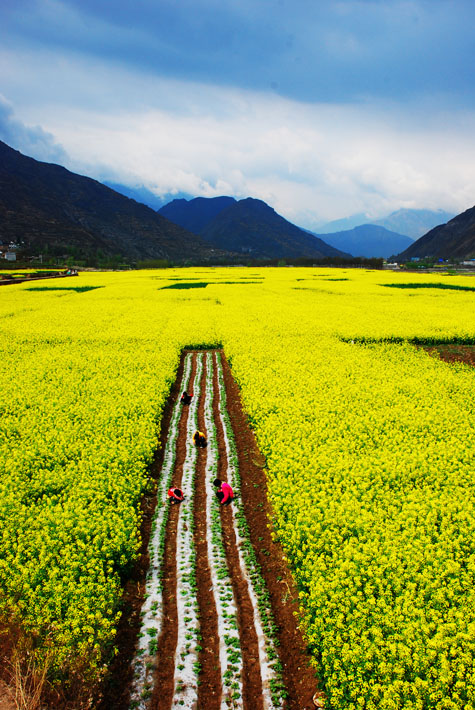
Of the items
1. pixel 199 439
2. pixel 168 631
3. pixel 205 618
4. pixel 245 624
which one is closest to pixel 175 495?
pixel 199 439

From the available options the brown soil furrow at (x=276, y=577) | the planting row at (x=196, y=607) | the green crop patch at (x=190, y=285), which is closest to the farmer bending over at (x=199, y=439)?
the planting row at (x=196, y=607)

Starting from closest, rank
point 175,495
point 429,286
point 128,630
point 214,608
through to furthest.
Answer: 1. point 128,630
2. point 214,608
3. point 175,495
4. point 429,286

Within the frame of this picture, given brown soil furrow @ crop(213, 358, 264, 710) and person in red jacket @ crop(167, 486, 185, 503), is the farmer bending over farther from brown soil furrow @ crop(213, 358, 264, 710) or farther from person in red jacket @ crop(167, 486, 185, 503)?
brown soil furrow @ crop(213, 358, 264, 710)

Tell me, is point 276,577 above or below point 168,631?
above

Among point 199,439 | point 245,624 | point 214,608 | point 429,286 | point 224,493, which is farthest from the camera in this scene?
point 429,286

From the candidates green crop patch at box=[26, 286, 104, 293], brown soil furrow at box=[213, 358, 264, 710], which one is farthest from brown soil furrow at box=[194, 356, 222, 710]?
green crop patch at box=[26, 286, 104, 293]

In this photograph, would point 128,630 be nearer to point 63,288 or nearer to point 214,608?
point 214,608

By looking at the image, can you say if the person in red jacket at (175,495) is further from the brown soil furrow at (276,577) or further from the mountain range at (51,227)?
the mountain range at (51,227)
